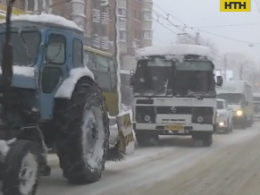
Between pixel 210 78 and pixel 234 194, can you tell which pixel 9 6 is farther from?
pixel 210 78

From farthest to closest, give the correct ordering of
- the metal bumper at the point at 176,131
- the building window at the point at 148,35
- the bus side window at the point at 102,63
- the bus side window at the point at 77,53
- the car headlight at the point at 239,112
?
the building window at the point at 148,35 < the car headlight at the point at 239,112 < the bus side window at the point at 102,63 < the metal bumper at the point at 176,131 < the bus side window at the point at 77,53

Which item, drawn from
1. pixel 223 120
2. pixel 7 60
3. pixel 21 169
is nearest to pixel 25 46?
pixel 7 60

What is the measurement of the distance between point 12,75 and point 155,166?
545 cm

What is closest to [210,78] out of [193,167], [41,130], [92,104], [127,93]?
[193,167]

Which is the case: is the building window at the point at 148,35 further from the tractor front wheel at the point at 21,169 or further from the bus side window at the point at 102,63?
the tractor front wheel at the point at 21,169

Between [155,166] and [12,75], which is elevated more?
[12,75]

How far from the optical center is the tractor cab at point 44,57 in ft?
28.9

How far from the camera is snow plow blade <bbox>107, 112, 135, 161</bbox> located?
11078mm

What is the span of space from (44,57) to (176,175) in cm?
372

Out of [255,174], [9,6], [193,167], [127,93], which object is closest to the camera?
[9,6]

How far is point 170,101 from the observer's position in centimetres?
1745

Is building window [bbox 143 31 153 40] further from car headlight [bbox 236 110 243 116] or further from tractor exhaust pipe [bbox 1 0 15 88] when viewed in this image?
tractor exhaust pipe [bbox 1 0 15 88]

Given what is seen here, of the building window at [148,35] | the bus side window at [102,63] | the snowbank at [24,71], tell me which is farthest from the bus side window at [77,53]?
the building window at [148,35]

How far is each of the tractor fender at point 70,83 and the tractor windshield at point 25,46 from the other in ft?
2.16
